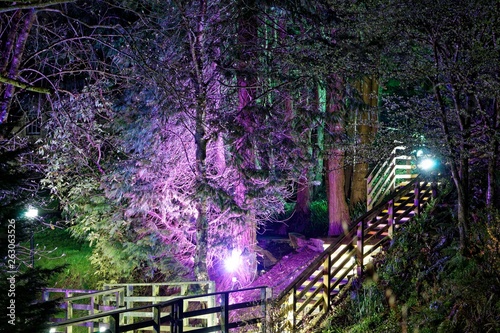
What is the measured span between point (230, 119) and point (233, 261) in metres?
4.01

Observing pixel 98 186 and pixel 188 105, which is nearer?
pixel 188 105

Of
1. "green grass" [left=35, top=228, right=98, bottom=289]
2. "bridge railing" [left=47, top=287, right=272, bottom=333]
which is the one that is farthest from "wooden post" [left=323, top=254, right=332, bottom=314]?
"green grass" [left=35, top=228, right=98, bottom=289]

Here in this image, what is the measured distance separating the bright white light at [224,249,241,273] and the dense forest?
0.76ft

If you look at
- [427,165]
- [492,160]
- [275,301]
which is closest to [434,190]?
[427,165]

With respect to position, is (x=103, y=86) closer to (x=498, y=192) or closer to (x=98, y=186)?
(x=98, y=186)

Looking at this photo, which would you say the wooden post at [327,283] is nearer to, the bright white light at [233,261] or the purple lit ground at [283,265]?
the purple lit ground at [283,265]

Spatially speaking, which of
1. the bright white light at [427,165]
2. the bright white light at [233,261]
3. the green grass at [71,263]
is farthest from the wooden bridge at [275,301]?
the green grass at [71,263]

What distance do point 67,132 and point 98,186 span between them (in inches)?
124

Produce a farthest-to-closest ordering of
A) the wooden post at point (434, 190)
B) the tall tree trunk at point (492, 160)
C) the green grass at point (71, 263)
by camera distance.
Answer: the green grass at point (71, 263) → the wooden post at point (434, 190) → the tall tree trunk at point (492, 160)

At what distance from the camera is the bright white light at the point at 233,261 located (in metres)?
15.2

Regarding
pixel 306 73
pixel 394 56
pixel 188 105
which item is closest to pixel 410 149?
pixel 394 56

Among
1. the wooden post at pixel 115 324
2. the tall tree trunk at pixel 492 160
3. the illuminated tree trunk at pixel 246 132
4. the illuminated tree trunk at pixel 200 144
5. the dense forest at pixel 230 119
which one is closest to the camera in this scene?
the wooden post at pixel 115 324

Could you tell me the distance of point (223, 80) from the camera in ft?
48.7

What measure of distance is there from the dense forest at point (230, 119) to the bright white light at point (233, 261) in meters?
0.23
